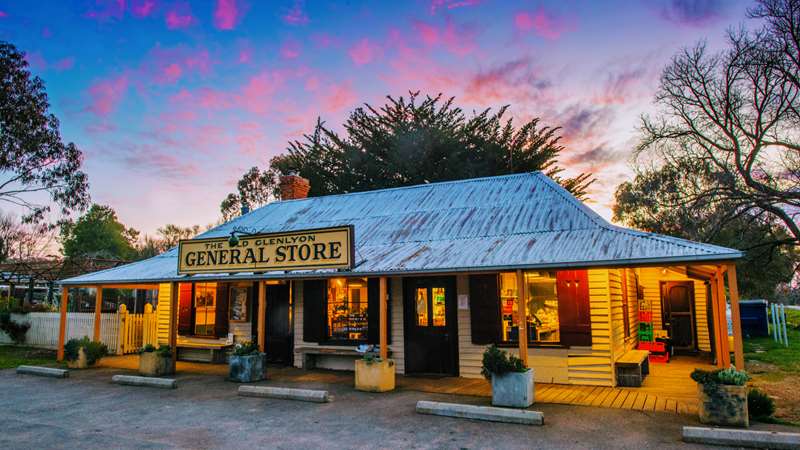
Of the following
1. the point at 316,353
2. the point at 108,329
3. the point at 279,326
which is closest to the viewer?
the point at 316,353

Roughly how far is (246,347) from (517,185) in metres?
7.38

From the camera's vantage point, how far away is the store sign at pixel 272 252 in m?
9.67

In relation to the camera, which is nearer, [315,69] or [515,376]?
[515,376]

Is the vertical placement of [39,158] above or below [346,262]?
above

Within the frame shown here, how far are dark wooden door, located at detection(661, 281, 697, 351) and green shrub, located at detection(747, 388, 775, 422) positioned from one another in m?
8.67

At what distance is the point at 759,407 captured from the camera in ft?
22.0

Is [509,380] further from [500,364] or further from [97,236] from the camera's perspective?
[97,236]

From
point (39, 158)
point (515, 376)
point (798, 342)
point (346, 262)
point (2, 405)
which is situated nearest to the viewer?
point (515, 376)

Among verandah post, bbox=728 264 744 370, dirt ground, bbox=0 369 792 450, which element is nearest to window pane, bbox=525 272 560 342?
dirt ground, bbox=0 369 792 450

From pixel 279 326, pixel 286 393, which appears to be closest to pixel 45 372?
pixel 279 326

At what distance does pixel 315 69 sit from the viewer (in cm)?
1355

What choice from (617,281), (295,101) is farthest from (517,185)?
(295,101)

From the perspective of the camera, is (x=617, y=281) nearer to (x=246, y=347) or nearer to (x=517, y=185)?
(x=517, y=185)

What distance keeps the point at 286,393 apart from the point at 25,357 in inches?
424
